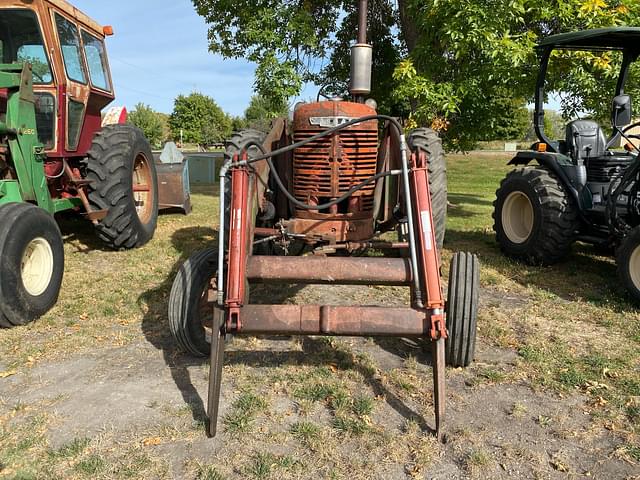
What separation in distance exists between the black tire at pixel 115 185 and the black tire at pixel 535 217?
438 centimetres

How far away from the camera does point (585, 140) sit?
19.4 ft

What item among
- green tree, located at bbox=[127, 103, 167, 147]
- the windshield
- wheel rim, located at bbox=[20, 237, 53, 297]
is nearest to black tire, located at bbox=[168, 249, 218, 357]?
wheel rim, located at bbox=[20, 237, 53, 297]

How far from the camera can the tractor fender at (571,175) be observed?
215 inches

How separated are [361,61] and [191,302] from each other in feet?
7.95

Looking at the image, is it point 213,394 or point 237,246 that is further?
point 237,246

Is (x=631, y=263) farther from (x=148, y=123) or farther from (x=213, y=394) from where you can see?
(x=148, y=123)

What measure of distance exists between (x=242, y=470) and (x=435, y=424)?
0.99 metres

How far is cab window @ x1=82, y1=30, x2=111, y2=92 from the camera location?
6457 mm

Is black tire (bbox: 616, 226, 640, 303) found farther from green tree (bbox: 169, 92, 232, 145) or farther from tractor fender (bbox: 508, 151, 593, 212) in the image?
green tree (bbox: 169, 92, 232, 145)

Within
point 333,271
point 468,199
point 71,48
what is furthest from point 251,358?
point 468,199

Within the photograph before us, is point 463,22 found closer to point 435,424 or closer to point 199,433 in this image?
point 435,424

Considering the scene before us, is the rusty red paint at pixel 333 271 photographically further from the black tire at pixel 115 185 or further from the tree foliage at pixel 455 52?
the tree foliage at pixel 455 52

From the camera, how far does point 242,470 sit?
2357mm

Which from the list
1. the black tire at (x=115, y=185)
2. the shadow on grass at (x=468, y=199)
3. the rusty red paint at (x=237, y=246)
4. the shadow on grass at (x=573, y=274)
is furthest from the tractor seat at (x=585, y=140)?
the shadow on grass at (x=468, y=199)
